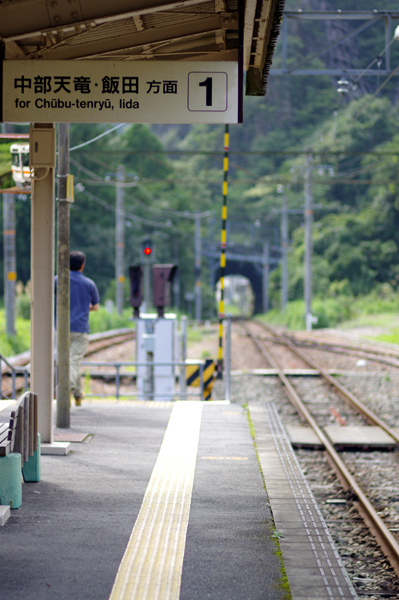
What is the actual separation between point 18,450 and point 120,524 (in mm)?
899

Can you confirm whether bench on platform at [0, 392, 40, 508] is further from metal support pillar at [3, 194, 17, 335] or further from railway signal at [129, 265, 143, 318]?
metal support pillar at [3, 194, 17, 335]

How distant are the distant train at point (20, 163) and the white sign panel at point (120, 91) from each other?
0.99 m

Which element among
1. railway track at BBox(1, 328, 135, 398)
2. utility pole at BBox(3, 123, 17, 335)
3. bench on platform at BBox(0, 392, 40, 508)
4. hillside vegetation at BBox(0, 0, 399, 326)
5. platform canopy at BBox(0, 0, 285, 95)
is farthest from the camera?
hillside vegetation at BBox(0, 0, 399, 326)

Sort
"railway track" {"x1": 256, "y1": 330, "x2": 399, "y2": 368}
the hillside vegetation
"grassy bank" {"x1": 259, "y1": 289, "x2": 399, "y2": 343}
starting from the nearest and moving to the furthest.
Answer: "railway track" {"x1": 256, "y1": 330, "x2": 399, "y2": 368} → "grassy bank" {"x1": 259, "y1": 289, "x2": 399, "y2": 343} → the hillside vegetation

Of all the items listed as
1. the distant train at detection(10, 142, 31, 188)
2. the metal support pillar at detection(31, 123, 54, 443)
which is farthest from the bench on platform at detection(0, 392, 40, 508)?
the distant train at detection(10, 142, 31, 188)

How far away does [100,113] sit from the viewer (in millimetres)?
5543

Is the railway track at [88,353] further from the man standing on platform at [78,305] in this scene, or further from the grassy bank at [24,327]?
the man standing on platform at [78,305]

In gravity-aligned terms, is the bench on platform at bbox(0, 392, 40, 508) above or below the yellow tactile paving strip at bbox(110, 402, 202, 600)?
above

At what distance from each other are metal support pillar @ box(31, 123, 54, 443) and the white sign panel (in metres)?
0.48

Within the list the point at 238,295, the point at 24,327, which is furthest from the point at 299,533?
the point at 238,295

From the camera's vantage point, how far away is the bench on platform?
4.57 metres

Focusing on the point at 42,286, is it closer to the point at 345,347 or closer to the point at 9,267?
the point at 9,267

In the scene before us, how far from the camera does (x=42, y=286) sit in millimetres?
6105

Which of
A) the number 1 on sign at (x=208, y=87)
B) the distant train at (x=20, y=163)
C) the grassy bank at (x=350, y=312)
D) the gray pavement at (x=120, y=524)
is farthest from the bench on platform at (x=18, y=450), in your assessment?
the grassy bank at (x=350, y=312)
